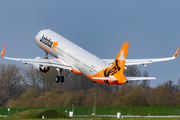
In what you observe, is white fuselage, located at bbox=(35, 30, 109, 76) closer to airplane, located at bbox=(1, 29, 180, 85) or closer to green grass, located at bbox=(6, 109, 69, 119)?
airplane, located at bbox=(1, 29, 180, 85)

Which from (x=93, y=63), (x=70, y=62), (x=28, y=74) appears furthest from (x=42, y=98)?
(x=93, y=63)

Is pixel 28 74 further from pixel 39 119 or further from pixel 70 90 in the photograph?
pixel 70 90

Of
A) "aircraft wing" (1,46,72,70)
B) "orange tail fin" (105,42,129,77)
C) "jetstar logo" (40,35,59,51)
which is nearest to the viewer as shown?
"orange tail fin" (105,42,129,77)

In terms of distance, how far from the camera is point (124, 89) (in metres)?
61.6

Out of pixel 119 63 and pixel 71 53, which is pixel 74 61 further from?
pixel 119 63

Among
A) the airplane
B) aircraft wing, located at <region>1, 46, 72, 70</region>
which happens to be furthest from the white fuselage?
aircraft wing, located at <region>1, 46, 72, 70</region>

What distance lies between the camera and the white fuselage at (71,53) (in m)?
60.8

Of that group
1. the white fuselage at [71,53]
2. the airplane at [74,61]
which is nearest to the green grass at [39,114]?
the airplane at [74,61]

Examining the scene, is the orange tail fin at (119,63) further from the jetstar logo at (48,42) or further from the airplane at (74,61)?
the jetstar logo at (48,42)

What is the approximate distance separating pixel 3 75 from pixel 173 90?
47.4m

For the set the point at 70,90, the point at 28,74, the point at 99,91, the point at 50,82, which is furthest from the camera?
the point at 28,74

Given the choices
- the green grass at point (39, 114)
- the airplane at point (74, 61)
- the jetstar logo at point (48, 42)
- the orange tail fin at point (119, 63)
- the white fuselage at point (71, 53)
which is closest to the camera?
the orange tail fin at point (119, 63)

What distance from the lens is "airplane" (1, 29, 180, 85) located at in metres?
55.5

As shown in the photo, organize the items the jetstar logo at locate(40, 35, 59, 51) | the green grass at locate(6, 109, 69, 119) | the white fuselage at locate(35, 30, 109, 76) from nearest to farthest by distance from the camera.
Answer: the white fuselage at locate(35, 30, 109, 76) < the jetstar logo at locate(40, 35, 59, 51) < the green grass at locate(6, 109, 69, 119)
